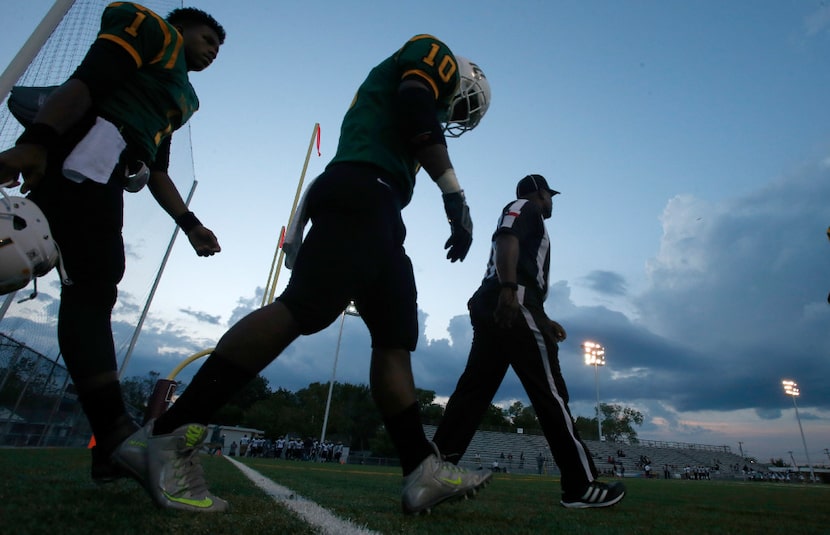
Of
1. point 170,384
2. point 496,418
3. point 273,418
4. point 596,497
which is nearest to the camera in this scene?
point 596,497

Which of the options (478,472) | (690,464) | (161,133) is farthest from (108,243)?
(690,464)

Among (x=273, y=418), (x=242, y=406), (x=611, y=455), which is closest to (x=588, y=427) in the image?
(x=611, y=455)

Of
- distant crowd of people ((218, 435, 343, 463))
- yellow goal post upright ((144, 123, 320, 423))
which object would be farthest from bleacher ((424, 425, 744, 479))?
yellow goal post upright ((144, 123, 320, 423))

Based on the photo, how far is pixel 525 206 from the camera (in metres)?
3.70

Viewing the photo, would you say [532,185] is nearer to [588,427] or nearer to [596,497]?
[596,497]

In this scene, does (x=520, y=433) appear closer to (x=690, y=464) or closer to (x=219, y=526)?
(x=690, y=464)

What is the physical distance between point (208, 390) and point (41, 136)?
1.13m

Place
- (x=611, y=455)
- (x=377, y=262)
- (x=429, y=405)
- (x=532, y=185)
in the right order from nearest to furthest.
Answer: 1. (x=377, y=262)
2. (x=532, y=185)
3. (x=611, y=455)
4. (x=429, y=405)

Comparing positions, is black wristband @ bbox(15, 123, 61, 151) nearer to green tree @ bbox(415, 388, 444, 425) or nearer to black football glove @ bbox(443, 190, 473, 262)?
black football glove @ bbox(443, 190, 473, 262)

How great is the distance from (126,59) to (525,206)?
8.89ft

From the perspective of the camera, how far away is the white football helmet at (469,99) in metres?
2.63

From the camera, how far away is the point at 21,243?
1.65m

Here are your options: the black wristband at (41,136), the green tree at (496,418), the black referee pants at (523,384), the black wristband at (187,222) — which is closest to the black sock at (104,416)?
the black wristband at (187,222)

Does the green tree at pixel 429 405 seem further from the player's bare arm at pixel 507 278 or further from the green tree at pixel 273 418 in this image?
the player's bare arm at pixel 507 278
